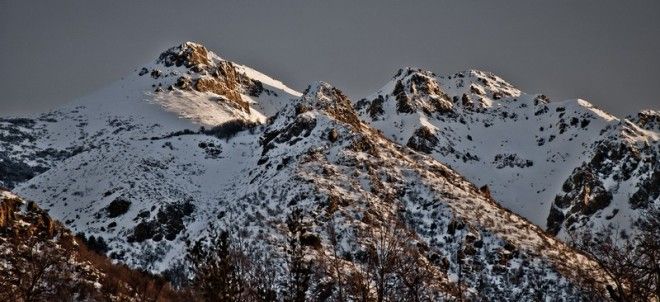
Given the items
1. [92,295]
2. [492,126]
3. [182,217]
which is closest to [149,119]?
[182,217]

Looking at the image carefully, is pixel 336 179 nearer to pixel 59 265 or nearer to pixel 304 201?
pixel 304 201

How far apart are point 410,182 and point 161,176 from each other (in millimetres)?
40442

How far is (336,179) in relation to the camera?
274 feet

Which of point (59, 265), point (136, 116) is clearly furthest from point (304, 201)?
point (136, 116)

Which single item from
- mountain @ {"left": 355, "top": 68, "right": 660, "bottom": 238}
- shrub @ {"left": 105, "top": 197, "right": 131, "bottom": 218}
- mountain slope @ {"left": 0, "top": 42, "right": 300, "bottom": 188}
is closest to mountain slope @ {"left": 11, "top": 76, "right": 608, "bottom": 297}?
shrub @ {"left": 105, "top": 197, "right": 131, "bottom": 218}

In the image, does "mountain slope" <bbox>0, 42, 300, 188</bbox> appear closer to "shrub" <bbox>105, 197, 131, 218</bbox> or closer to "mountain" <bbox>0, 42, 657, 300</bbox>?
"mountain" <bbox>0, 42, 657, 300</bbox>

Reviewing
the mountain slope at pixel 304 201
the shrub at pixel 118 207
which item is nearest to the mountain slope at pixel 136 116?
the mountain slope at pixel 304 201

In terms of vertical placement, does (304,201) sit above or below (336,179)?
below

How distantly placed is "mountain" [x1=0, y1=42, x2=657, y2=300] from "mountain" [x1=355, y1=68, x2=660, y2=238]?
2.02 ft

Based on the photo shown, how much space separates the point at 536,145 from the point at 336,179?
89691mm

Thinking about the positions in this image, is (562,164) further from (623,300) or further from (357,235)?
(623,300)

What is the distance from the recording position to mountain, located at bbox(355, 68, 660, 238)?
125 metres

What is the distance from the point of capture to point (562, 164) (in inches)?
5723

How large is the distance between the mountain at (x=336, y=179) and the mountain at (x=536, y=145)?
615 mm
